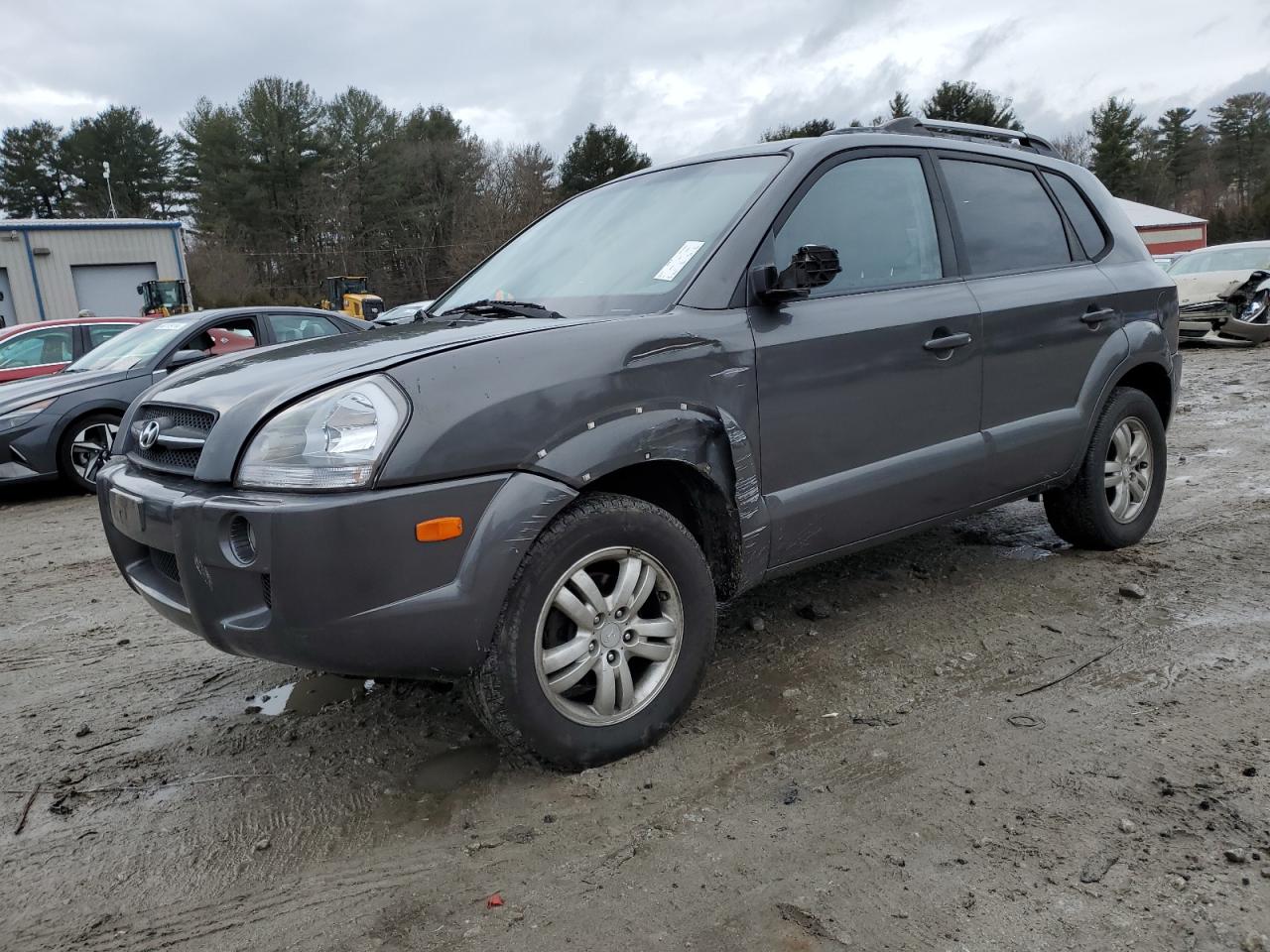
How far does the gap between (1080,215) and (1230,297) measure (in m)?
11.1

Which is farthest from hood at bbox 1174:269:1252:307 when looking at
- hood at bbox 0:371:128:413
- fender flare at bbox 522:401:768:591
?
hood at bbox 0:371:128:413

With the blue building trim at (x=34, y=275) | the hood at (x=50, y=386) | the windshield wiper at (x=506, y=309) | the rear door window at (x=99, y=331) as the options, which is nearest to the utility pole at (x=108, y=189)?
the blue building trim at (x=34, y=275)

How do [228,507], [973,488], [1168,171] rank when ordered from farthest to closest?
[1168,171] → [973,488] → [228,507]

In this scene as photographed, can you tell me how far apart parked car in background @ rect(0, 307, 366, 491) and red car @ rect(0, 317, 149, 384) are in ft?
6.23

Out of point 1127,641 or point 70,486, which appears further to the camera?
point 70,486

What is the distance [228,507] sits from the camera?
2.25m

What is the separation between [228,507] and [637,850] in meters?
1.30

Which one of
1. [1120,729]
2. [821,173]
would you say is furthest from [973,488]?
[821,173]

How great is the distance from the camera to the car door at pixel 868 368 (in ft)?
9.94

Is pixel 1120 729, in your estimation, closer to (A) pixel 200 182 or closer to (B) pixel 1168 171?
(A) pixel 200 182

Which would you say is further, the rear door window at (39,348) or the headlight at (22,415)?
the rear door window at (39,348)

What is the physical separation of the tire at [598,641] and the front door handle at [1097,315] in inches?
91.4

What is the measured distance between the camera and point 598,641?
2633 mm

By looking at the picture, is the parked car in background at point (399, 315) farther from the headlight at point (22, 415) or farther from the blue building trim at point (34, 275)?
the blue building trim at point (34, 275)
